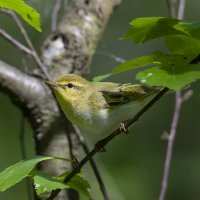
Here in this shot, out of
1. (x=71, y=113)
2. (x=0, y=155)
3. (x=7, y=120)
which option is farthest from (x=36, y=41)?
(x=71, y=113)

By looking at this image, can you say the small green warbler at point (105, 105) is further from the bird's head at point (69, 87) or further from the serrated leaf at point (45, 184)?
the serrated leaf at point (45, 184)

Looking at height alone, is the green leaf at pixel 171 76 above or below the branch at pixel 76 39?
below

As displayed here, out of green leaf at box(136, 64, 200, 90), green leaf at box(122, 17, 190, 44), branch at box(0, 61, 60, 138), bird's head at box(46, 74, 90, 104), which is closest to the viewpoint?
green leaf at box(136, 64, 200, 90)

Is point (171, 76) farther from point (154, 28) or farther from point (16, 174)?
point (16, 174)

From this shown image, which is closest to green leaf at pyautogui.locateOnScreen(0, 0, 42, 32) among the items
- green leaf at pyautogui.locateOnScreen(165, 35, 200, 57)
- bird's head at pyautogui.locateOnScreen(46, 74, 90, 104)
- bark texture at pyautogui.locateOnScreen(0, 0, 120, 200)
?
green leaf at pyautogui.locateOnScreen(165, 35, 200, 57)

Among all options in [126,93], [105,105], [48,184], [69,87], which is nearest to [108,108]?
[105,105]

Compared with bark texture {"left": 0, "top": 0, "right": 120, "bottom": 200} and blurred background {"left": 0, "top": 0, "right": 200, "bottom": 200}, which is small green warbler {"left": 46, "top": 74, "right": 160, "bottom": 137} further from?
blurred background {"left": 0, "top": 0, "right": 200, "bottom": 200}

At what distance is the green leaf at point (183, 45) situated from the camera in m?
1.23

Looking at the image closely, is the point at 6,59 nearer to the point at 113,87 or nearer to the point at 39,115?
the point at 39,115

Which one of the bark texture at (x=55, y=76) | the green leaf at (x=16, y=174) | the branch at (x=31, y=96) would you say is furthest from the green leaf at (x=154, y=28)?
the branch at (x=31, y=96)

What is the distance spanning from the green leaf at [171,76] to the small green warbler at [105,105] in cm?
88

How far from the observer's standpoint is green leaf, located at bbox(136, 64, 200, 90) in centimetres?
107

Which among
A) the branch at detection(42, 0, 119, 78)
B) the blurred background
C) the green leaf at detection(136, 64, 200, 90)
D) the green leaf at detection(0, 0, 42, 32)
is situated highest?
the blurred background

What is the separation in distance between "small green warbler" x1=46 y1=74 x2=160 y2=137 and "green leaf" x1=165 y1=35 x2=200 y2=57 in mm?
779
